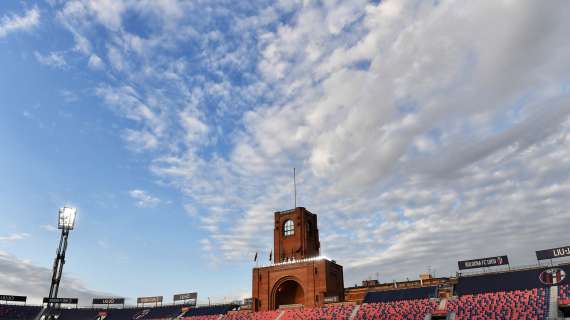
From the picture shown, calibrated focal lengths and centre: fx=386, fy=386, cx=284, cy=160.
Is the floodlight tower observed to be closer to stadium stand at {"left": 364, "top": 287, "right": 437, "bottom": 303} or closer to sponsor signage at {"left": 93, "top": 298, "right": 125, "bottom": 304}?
sponsor signage at {"left": 93, "top": 298, "right": 125, "bottom": 304}

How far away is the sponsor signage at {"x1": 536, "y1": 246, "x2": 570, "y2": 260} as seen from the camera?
58.8m

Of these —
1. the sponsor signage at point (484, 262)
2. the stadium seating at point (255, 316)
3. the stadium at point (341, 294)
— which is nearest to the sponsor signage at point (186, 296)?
the stadium at point (341, 294)

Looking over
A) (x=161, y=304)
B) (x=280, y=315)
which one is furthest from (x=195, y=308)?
(x=280, y=315)

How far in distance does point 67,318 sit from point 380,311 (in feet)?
235

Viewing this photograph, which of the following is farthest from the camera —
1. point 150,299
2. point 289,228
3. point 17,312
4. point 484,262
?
point 150,299

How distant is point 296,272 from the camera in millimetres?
65938

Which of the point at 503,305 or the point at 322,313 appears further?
the point at 322,313

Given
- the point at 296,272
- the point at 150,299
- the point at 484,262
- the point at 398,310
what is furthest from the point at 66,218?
the point at 484,262

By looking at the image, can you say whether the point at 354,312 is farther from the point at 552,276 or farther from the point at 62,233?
the point at 62,233

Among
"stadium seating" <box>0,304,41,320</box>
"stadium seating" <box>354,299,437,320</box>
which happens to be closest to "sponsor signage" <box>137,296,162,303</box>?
"stadium seating" <box>0,304,41,320</box>

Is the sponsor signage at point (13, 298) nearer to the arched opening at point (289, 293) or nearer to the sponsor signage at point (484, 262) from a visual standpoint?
the arched opening at point (289, 293)

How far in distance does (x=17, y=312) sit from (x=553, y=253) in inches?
4141

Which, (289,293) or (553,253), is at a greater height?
(553,253)

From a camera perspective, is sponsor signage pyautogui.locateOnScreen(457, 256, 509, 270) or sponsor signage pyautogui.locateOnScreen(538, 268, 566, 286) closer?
sponsor signage pyautogui.locateOnScreen(538, 268, 566, 286)
